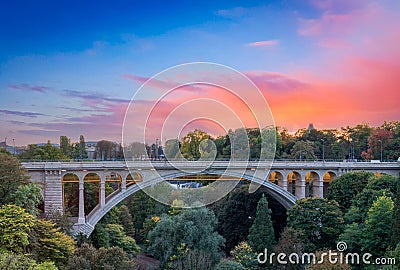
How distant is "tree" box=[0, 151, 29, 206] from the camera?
20.8m

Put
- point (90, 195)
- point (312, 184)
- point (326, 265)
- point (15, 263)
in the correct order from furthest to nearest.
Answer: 1. point (312, 184)
2. point (90, 195)
3. point (326, 265)
4. point (15, 263)

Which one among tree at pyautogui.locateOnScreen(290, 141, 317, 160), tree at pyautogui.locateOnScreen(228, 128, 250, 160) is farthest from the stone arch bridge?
tree at pyautogui.locateOnScreen(290, 141, 317, 160)

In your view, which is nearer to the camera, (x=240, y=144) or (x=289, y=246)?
(x=289, y=246)

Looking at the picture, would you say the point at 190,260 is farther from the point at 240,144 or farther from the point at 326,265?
the point at 240,144

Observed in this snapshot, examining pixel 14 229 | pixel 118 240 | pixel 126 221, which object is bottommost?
pixel 118 240

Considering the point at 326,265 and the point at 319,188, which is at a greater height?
the point at 319,188

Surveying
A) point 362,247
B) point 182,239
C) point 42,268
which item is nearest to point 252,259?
point 182,239

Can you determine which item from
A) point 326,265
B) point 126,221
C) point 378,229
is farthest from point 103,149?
point 326,265

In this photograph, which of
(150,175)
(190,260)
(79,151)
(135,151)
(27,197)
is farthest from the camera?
(79,151)

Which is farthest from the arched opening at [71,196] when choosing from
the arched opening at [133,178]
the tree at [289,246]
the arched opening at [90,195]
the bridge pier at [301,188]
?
the bridge pier at [301,188]

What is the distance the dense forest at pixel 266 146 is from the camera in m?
35.8

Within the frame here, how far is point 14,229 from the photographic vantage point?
17656 millimetres

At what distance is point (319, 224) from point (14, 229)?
16.9m

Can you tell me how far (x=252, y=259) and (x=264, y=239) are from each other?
233cm
